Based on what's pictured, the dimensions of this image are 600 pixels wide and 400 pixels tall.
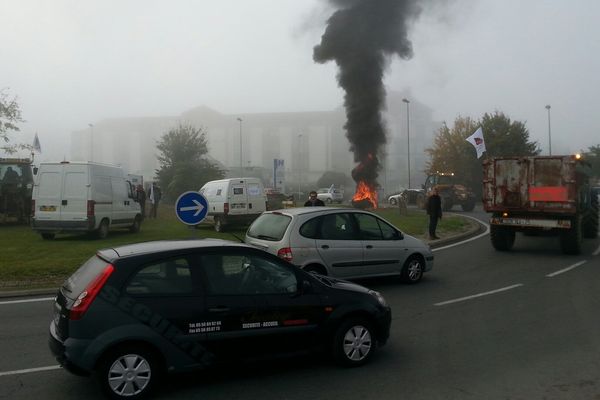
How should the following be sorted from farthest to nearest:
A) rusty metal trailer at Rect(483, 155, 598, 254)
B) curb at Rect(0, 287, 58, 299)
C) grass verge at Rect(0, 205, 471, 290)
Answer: rusty metal trailer at Rect(483, 155, 598, 254) → grass verge at Rect(0, 205, 471, 290) → curb at Rect(0, 287, 58, 299)

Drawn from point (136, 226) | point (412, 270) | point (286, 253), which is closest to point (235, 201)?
point (136, 226)

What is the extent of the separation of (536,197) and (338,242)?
23.6ft

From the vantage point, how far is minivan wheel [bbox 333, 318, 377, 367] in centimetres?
534

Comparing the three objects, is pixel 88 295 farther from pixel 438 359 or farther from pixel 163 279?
pixel 438 359

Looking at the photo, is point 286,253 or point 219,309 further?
point 286,253

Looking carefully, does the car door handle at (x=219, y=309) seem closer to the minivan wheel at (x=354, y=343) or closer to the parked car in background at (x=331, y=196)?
the minivan wheel at (x=354, y=343)

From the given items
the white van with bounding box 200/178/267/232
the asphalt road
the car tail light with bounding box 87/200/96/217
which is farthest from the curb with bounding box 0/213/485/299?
the white van with bounding box 200/178/267/232

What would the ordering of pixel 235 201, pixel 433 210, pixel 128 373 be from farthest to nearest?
pixel 235 201
pixel 433 210
pixel 128 373

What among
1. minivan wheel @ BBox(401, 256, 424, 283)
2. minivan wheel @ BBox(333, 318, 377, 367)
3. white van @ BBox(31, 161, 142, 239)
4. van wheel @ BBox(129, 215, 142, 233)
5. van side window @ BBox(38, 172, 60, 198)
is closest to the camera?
minivan wheel @ BBox(333, 318, 377, 367)

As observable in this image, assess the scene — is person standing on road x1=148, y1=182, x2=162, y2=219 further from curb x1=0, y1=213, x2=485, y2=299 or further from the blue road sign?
the blue road sign

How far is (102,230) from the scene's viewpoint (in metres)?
16.5

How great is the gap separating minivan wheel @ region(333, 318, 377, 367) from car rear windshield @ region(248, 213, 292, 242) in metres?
3.54

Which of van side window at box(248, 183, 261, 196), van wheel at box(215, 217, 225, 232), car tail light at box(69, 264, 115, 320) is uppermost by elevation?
van side window at box(248, 183, 261, 196)

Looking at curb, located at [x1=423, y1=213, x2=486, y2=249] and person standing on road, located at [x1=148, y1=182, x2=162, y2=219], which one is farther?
person standing on road, located at [x1=148, y1=182, x2=162, y2=219]
